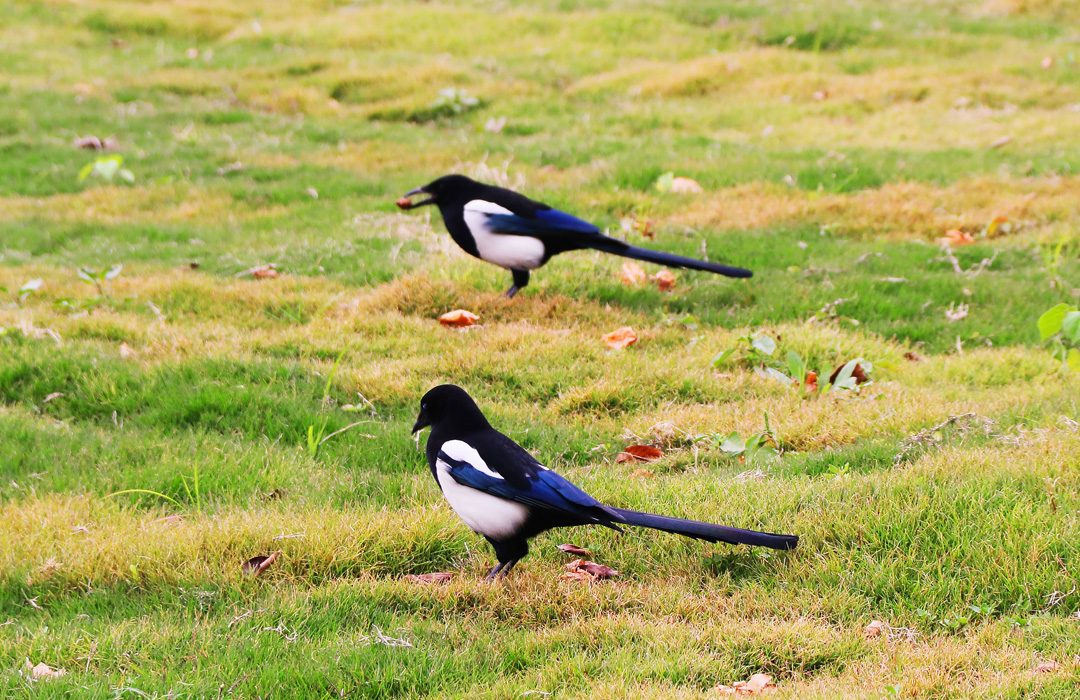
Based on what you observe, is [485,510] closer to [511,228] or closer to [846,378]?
[846,378]

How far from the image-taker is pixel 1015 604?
3.20 meters

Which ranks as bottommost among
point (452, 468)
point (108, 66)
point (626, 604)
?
point (626, 604)

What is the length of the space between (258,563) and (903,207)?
23.3 feet

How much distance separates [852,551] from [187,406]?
3442 millimetres

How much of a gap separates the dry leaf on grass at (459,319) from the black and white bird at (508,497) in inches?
97.5

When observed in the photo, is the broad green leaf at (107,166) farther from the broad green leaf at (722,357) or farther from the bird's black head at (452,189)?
the broad green leaf at (722,357)

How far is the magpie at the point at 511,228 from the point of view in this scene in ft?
20.2

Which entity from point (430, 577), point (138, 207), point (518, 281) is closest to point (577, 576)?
point (430, 577)

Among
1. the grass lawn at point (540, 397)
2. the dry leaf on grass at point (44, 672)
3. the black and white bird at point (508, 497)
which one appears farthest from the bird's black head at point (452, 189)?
the dry leaf on grass at point (44, 672)

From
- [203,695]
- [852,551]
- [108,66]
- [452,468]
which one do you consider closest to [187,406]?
[452,468]

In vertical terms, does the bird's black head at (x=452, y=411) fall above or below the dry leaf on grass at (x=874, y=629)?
above

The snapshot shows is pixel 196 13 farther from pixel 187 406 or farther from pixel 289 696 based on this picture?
pixel 289 696

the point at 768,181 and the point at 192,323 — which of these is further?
the point at 768,181

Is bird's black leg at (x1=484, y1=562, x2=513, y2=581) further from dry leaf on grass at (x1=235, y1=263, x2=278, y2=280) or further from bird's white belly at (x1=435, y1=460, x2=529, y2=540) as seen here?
dry leaf on grass at (x1=235, y1=263, x2=278, y2=280)
